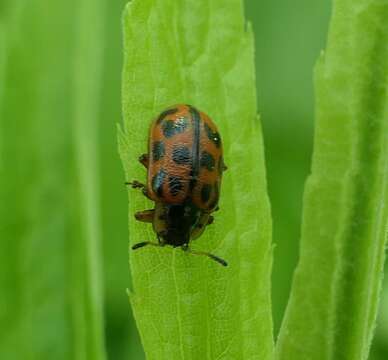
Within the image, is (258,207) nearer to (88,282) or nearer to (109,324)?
(88,282)

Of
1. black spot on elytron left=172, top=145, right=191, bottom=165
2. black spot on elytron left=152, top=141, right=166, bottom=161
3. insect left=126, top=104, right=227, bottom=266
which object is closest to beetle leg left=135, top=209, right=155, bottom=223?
insect left=126, top=104, right=227, bottom=266

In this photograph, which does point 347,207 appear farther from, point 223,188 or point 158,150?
point 158,150

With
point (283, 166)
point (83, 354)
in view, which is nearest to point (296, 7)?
point (283, 166)

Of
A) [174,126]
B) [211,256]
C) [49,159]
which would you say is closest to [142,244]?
[211,256]

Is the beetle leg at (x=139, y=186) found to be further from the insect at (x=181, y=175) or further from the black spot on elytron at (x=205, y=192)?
the black spot on elytron at (x=205, y=192)

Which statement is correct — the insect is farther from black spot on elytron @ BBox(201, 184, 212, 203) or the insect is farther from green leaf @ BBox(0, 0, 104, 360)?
green leaf @ BBox(0, 0, 104, 360)

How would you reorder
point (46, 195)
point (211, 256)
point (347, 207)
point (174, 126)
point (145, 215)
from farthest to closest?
point (174, 126), point (145, 215), point (46, 195), point (211, 256), point (347, 207)
